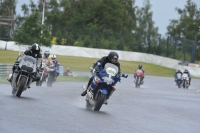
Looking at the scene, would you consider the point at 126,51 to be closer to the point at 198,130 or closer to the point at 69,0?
the point at 69,0

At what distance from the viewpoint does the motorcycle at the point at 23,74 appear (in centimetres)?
1734

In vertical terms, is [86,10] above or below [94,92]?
above

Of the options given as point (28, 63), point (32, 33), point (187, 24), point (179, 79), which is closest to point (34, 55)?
point (28, 63)

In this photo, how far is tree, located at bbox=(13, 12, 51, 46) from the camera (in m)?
49.0

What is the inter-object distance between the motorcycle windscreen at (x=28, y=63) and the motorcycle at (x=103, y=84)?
2373mm

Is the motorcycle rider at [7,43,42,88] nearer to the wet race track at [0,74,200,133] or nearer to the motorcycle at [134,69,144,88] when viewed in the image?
the wet race track at [0,74,200,133]

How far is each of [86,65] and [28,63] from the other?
41.8m

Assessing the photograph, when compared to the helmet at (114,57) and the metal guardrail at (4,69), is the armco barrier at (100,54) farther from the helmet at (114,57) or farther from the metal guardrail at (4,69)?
the helmet at (114,57)

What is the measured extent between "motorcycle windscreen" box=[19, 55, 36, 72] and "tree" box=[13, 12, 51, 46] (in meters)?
31.0

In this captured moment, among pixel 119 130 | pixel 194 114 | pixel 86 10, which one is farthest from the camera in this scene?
pixel 86 10

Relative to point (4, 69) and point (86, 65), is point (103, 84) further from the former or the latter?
point (86, 65)

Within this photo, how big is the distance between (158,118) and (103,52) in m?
50.8

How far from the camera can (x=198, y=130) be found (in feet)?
43.4

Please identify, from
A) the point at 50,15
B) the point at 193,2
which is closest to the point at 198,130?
the point at 50,15
